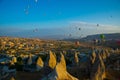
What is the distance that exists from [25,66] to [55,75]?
109 feet

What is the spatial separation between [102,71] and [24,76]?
51.7ft

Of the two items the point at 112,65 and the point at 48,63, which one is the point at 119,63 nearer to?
the point at 112,65

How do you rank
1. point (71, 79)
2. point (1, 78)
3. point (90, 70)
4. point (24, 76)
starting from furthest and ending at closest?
point (24, 76) < point (1, 78) < point (90, 70) < point (71, 79)

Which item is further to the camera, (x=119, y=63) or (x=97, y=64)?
(x=119, y=63)

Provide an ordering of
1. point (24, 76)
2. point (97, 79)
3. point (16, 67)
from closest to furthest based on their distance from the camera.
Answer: point (97, 79) → point (24, 76) → point (16, 67)

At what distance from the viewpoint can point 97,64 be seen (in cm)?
3456

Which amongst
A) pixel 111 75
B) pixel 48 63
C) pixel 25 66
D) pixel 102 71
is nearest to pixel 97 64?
pixel 102 71

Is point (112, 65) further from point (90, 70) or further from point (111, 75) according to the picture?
point (90, 70)

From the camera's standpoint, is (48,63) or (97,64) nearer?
(97,64)

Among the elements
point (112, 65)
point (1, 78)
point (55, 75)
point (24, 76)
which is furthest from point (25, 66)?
point (55, 75)

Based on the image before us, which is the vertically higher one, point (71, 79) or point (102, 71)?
point (71, 79)

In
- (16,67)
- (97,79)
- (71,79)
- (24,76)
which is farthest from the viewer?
(16,67)

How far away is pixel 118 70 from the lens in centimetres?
4100

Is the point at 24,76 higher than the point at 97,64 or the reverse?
the reverse
